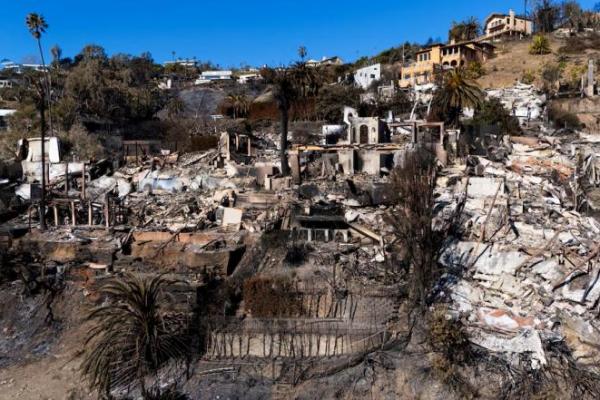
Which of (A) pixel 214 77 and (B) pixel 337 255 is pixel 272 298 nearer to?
(B) pixel 337 255

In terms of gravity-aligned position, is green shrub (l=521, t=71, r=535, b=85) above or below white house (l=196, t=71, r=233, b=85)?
below

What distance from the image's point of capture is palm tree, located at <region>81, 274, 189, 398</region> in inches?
476

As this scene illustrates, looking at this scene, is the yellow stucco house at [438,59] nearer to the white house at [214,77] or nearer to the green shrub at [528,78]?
the green shrub at [528,78]

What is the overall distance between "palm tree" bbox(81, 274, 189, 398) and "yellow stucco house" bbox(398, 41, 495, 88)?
148ft

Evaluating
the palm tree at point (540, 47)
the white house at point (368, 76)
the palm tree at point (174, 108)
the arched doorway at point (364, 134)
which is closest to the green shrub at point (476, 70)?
the palm tree at point (540, 47)

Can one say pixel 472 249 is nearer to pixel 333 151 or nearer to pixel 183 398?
pixel 183 398

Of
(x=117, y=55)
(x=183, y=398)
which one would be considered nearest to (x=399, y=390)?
(x=183, y=398)

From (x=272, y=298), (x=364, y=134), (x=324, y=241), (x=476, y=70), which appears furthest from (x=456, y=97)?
(x=476, y=70)

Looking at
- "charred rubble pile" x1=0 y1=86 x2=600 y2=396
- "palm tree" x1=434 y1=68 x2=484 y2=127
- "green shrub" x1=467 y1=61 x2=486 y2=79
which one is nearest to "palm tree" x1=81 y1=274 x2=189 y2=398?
"charred rubble pile" x1=0 y1=86 x2=600 y2=396

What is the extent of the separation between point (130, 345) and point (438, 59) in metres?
49.7

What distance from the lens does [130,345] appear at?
40.5ft

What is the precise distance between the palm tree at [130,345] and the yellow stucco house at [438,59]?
1770 inches

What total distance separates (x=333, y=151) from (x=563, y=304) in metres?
13.9

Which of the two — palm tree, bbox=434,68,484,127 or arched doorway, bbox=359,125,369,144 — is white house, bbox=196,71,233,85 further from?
arched doorway, bbox=359,125,369,144
